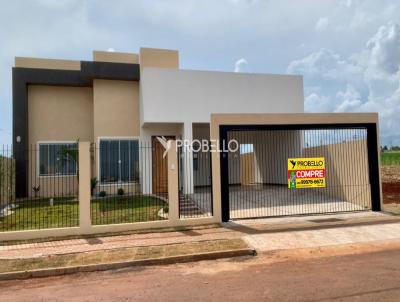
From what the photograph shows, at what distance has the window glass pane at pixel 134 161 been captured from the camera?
16.5 metres

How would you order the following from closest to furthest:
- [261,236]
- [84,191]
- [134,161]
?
[261,236]
[84,191]
[134,161]

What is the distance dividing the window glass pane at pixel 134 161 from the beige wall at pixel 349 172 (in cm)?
Result: 839

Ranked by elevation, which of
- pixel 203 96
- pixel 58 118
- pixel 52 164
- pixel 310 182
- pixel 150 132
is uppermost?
pixel 203 96

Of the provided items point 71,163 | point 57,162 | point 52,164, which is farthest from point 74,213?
point 52,164

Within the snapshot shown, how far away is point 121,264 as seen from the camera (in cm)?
659

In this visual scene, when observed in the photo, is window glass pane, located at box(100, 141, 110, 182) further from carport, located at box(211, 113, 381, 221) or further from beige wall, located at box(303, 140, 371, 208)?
beige wall, located at box(303, 140, 371, 208)

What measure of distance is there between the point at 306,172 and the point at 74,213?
25.4 feet

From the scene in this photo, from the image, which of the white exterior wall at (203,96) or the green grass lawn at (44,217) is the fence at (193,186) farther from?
the green grass lawn at (44,217)

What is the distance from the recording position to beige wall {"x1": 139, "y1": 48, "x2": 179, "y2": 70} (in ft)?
55.6

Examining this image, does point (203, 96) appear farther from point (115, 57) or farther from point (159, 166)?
point (115, 57)

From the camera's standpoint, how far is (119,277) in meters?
6.03

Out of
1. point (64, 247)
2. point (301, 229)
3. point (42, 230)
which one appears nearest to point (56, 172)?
point (42, 230)

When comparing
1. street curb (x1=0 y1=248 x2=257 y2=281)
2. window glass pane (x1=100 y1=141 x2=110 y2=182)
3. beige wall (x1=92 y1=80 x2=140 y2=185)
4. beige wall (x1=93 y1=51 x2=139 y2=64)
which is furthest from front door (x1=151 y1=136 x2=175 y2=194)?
street curb (x1=0 y1=248 x2=257 y2=281)

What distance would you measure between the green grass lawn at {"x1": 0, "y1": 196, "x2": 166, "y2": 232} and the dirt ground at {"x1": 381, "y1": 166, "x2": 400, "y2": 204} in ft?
29.4
